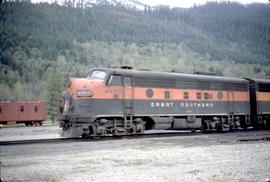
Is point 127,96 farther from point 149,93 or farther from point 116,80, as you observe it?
point 149,93

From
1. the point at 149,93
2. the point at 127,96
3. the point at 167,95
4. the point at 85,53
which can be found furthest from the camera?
the point at 85,53

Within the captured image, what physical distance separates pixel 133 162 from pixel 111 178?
2.45 metres

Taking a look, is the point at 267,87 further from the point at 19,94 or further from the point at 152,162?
the point at 19,94

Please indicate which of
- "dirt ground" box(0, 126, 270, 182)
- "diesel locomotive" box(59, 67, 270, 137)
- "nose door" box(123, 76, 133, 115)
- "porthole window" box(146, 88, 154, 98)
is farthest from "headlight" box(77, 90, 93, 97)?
"dirt ground" box(0, 126, 270, 182)

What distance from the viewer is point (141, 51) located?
175 metres

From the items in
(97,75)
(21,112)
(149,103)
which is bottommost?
(21,112)

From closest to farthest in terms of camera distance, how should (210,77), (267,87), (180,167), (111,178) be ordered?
(111,178)
(180,167)
(210,77)
(267,87)

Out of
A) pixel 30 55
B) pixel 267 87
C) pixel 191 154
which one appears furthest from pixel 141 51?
pixel 191 154

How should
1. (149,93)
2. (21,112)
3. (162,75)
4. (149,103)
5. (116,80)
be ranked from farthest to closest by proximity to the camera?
(21,112) → (162,75) → (149,93) → (149,103) → (116,80)

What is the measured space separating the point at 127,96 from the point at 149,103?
165 cm

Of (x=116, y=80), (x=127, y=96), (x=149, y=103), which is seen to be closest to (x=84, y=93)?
(x=116, y=80)

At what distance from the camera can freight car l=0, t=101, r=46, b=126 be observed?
4322 cm

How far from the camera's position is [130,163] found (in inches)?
419

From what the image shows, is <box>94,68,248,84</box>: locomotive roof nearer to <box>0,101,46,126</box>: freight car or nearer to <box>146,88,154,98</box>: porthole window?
<box>146,88,154,98</box>: porthole window
